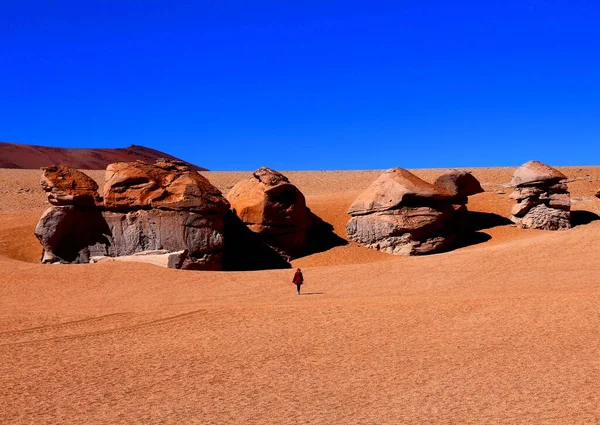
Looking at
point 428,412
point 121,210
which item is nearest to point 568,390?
point 428,412

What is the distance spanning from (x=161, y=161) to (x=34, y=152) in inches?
2547

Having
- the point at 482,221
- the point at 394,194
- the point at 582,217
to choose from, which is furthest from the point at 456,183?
the point at 394,194

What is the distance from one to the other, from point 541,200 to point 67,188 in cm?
1903

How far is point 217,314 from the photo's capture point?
43.6 feet

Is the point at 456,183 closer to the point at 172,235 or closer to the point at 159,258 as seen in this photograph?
the point at 172,235

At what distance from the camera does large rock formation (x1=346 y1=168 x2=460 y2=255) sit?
24.0 metres

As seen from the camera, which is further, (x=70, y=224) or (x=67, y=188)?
(x=67, y=188)

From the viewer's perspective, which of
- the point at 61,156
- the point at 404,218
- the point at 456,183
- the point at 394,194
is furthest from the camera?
the point at 61,156

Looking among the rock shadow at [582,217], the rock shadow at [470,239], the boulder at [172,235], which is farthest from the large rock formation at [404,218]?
the boulder at [172,235]

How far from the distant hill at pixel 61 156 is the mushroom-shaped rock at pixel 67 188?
54098 mm

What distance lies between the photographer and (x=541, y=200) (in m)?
26.1

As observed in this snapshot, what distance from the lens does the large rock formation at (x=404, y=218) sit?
24.0 metres

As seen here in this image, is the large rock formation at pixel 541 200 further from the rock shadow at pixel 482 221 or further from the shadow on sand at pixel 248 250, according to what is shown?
the shadow on sand at pixel 248 250

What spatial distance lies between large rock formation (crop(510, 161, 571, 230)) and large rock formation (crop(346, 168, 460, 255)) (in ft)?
10.6
